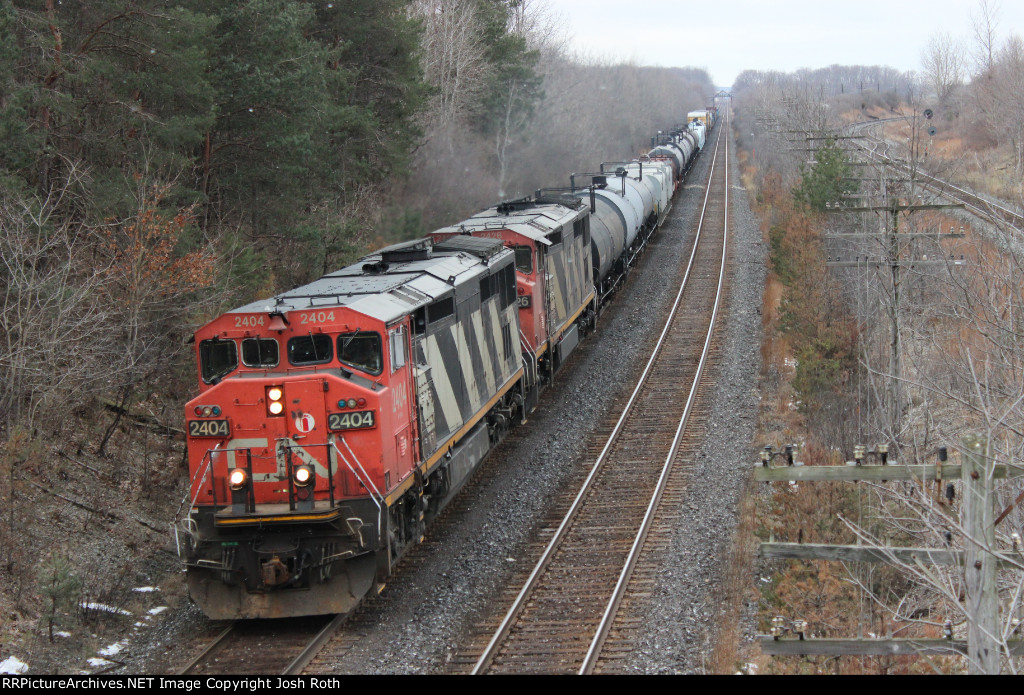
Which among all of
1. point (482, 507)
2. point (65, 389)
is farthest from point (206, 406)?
point (482, 507)

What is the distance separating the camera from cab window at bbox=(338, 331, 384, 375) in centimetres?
1112

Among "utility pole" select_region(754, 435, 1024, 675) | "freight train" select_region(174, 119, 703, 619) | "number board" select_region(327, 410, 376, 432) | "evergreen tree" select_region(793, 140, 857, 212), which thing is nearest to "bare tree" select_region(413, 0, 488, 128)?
"evergreen tree" select_region(793, 140, 857, 212)

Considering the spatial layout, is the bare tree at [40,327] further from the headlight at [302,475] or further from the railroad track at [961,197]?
the railroad track at [961,197]

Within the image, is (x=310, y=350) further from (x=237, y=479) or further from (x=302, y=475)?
(x=237, y=479)

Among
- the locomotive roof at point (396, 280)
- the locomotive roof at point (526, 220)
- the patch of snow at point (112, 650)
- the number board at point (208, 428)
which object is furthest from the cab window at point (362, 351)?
the locomotive roof at point (526, 220)

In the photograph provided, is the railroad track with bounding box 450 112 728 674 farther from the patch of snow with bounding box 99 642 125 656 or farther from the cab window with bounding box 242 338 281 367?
the cab window with bounding box 242 338 281 367

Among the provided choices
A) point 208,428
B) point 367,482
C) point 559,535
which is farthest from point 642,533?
point 208,428

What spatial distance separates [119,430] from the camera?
17.1 metres

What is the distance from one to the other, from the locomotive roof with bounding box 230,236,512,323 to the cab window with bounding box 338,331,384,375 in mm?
307

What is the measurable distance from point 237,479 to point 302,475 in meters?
0.75

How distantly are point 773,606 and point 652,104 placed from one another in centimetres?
11746

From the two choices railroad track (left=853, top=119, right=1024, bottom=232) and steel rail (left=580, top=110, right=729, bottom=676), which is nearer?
steel rail (left=580, top=110, right=729, bottom=676)

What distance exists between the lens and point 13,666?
10.1m

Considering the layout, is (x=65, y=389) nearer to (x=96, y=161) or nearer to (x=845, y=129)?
(x=96, y=161)
